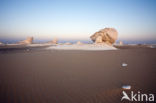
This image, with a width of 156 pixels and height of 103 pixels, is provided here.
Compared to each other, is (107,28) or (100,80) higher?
(107,28)

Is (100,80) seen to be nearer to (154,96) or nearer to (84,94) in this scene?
(84,94)

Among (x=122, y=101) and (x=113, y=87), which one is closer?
(x=122, y=101)

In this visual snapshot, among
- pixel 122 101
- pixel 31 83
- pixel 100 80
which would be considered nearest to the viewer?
pixel 122 101

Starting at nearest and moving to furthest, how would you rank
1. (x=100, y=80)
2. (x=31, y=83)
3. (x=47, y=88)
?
(x=47, y=88)
(x=31, y=83)
(x=100, y=80)

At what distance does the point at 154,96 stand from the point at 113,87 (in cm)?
123

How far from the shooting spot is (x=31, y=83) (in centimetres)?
458

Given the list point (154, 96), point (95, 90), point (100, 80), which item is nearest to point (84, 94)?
point (95, 90)

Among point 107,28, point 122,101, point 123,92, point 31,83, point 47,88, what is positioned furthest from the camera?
point 107,28

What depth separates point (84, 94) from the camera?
3666 mm

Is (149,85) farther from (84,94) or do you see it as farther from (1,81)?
(1,81)

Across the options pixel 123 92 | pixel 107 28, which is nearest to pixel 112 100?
pixel 123 92

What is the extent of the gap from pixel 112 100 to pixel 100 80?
5.24 feet

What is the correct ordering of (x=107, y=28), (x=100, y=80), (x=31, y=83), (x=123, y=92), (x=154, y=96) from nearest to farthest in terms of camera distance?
(x=154, y=96) < (x=123, y=92) < (x=31, y=83) < (x=100, y=80) < (x=107, y=28)

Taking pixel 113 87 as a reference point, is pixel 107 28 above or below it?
above
